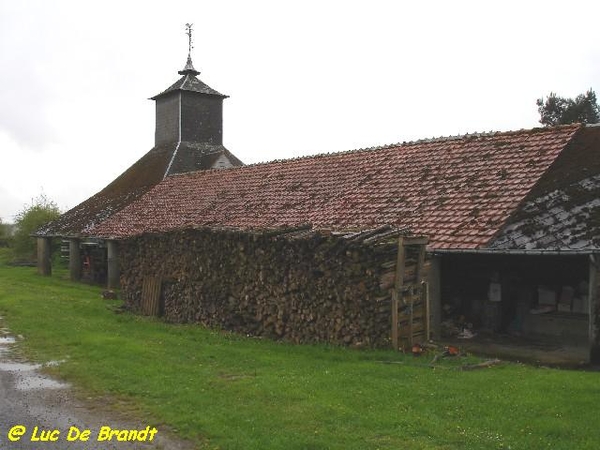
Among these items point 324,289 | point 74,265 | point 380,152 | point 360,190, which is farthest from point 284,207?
point 74,265

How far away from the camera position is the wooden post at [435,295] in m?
13.2

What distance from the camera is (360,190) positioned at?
17906 millimetres

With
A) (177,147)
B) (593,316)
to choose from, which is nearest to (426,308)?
(593,316)

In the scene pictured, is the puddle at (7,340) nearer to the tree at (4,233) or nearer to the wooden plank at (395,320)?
the wooden plank at (395,320)

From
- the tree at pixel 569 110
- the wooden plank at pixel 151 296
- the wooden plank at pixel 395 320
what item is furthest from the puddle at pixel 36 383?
A: the tree at pixel 569 110

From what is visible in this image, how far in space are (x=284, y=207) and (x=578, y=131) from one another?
26.6 ft

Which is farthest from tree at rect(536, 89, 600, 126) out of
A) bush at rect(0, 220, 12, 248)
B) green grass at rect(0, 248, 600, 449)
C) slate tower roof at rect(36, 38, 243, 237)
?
bush at rect(0, 220, 12, 248)

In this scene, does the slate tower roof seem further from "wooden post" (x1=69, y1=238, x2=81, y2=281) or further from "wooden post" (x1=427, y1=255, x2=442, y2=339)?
"wooden post" (x1=427, y1=255, x2=442, y2=339)

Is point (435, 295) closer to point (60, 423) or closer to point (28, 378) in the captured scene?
point (28, 378)

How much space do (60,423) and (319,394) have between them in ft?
10.00

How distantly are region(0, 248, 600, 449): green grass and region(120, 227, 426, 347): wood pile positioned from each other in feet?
2.14

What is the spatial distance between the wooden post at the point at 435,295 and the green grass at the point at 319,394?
8.06ft

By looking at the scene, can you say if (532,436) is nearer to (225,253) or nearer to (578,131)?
(225,253)

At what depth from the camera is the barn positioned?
38.9 ft
